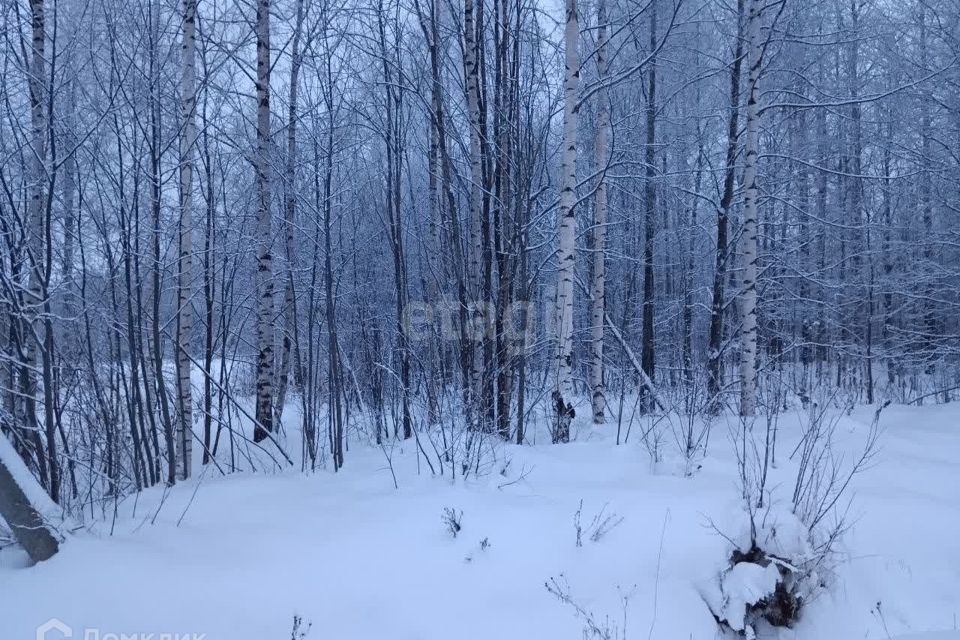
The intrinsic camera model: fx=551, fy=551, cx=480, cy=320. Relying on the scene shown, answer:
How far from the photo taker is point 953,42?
10.3 m

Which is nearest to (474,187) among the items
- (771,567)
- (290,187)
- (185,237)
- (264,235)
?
(290,187)

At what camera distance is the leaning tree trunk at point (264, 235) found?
21.8 feet

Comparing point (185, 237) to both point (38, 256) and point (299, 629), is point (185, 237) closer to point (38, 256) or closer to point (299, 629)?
point (38, 256)

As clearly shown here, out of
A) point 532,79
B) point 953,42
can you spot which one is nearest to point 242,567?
point 532,79

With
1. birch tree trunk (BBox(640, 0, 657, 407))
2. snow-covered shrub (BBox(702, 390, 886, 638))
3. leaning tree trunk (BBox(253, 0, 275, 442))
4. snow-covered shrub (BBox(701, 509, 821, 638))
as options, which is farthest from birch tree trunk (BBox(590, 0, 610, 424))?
snow-covered shrub (BBox(701, 509, 821, 638))

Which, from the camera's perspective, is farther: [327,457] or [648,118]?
[648,118]

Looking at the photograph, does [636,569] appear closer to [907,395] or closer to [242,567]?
[242,567]

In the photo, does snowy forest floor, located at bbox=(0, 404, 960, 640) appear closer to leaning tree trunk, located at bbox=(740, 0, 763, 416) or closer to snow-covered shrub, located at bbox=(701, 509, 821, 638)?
snow-covered shrub, located at bbox=(701, 509, 821, 638)

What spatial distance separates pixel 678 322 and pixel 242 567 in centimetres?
1447

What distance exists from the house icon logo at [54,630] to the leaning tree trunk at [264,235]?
13.7 ft

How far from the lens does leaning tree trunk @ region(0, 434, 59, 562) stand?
2.76 metres

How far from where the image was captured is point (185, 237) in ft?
18.9

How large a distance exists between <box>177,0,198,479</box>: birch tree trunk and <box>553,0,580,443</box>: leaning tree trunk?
12.8 ft

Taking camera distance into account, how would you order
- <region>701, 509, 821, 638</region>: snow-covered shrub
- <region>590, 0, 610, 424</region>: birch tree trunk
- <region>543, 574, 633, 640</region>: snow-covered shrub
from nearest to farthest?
<region>543, 574, 633, 640</region>: snow-covered shrub, <region>701, 509, 821, 638</region>: snow-covered shrub, <region>590, 0, 610, 424</region>: birch tree trunk
